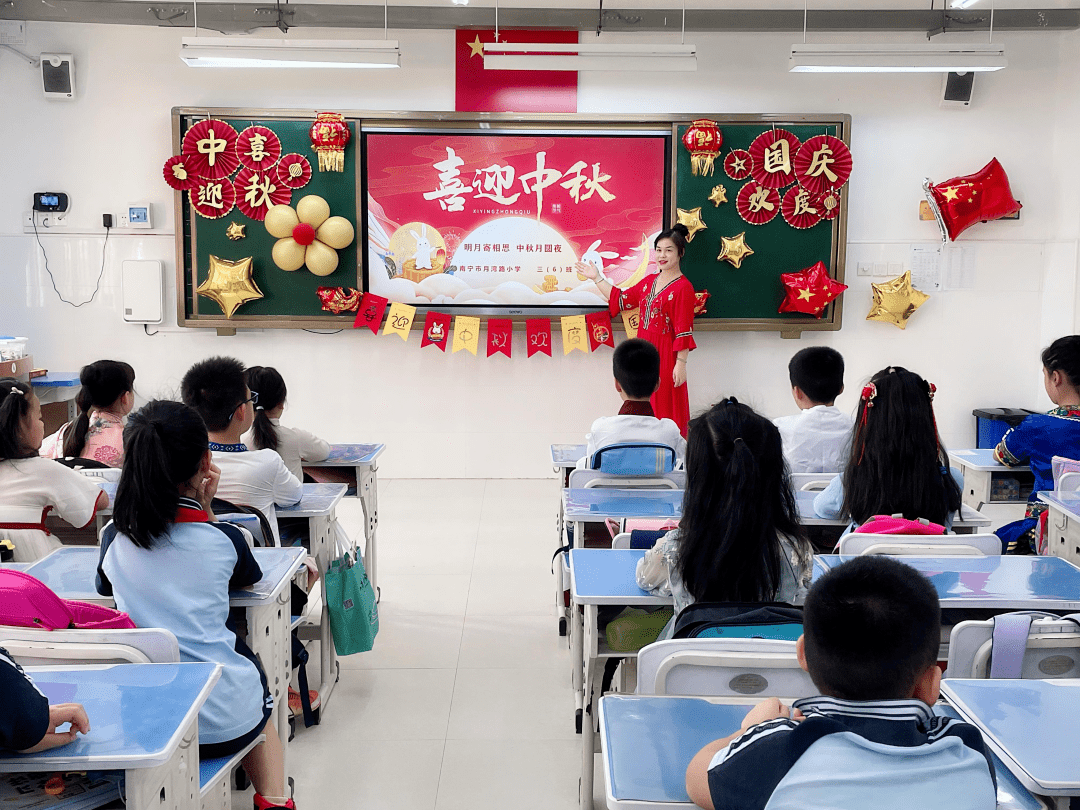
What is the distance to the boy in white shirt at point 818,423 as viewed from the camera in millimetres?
3291

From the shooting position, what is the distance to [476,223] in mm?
5742

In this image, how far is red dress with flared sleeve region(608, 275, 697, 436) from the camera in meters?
5.39

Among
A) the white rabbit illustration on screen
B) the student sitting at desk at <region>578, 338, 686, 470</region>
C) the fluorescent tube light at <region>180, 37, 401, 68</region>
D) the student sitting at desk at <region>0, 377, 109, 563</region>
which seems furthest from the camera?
the white rabbit illustration on screen

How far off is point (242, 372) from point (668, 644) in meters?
1.56

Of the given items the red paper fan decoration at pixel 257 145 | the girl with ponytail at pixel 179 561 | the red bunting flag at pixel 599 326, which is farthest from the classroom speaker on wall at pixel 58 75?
the girl with ponytail at pixel 179 561

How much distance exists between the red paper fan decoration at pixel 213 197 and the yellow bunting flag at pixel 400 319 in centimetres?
111

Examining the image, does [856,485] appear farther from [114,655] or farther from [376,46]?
[376,46]

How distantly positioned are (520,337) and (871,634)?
483 centimetres

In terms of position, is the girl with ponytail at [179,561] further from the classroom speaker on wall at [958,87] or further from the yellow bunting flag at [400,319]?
the classroom speaker on wall at [958,87]

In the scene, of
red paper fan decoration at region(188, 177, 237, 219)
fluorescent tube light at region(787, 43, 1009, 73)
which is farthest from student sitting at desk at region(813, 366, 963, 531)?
red paper fan decoration at region(188, 177, 237, 219)

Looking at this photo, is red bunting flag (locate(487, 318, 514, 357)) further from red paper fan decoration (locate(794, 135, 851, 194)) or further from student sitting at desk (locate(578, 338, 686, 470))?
student sitting at desk (locate(578, 338, 686, 470))

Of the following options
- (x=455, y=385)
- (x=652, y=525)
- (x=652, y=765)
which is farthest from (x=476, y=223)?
(x=652, y=765)

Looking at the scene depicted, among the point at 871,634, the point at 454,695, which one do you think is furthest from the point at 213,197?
the point at 871,634

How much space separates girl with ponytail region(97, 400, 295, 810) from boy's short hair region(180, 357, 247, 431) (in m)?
0.66
